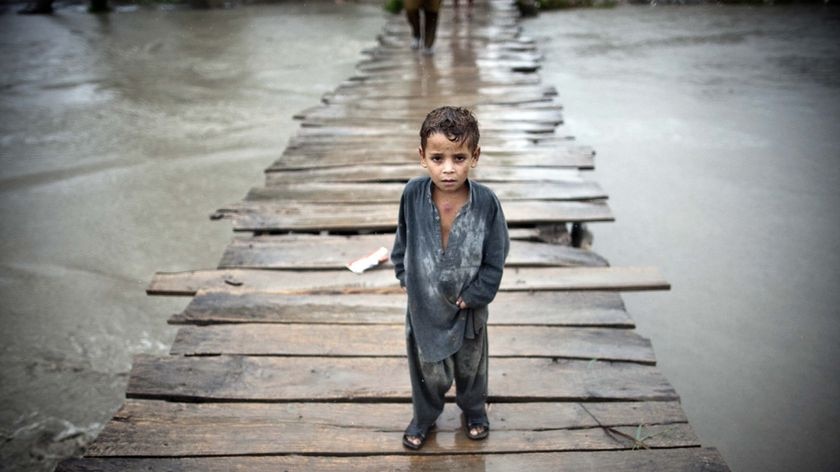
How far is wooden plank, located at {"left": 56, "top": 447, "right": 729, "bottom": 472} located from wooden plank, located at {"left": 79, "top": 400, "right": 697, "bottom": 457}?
0.09ft

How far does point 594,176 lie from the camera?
5.42 m

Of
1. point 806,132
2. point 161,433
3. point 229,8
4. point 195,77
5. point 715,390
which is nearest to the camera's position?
point 161,433

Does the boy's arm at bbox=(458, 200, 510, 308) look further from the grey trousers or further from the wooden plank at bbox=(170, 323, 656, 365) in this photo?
the wooden plank at bbox=(170, 323, 656, 365)

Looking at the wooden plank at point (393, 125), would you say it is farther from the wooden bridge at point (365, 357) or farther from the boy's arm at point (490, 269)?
the boy's arm at point (490, 269)

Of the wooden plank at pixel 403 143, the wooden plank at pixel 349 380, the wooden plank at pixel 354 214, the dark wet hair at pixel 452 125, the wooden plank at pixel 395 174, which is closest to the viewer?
the dark wet hair at pixel 452 125

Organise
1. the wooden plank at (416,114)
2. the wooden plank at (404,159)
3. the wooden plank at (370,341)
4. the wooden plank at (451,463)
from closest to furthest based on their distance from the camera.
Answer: the wooden plank at (451,463), the wooden plank at (370,341), the wooden plank at (404,159), the wooden plank at (416,114)

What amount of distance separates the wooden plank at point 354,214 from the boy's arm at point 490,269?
1741mm

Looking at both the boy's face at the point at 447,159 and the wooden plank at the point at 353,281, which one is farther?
the wooden plank at the point at 353,281

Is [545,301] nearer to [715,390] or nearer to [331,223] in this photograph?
[715,390]

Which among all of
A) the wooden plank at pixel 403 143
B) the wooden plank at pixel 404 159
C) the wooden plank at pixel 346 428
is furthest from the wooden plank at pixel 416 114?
the wooden plank at pixel 346 428

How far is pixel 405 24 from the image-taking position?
9531 mm

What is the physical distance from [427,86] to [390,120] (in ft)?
3.89

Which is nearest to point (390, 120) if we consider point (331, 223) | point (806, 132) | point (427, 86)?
point (427, 86)

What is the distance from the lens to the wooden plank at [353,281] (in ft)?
9.01
